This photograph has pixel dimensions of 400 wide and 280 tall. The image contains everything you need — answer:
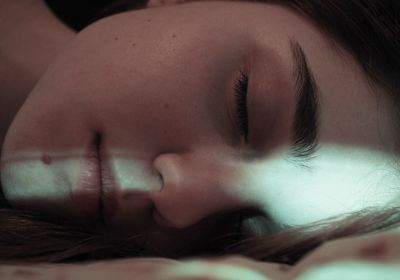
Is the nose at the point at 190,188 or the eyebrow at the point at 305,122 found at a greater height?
the eyebrow at the point at 305,122

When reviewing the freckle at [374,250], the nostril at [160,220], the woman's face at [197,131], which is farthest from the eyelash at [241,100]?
the freckle at [374,250]

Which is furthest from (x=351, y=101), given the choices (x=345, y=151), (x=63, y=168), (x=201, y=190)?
(x=63, y=168)

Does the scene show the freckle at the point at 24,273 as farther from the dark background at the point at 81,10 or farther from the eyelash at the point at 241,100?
the dark background at the point at 81,10

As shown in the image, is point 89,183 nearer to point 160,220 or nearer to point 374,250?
point 160,220

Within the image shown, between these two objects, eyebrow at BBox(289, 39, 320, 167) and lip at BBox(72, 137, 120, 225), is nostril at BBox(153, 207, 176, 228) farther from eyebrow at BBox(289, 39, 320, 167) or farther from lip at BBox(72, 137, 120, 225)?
eyebrow at BBox(289, 39, 320, 167)

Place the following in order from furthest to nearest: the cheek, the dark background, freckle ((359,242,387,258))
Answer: the dark background < the cheek < freckle ((359,242,387,258))

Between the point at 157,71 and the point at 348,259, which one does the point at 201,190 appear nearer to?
the point at 157,71

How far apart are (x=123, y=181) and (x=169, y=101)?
11 centimetres

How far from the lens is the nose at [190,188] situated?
0.47m

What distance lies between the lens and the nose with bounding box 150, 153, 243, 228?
47 centimetres

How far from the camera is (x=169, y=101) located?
18.9 inches

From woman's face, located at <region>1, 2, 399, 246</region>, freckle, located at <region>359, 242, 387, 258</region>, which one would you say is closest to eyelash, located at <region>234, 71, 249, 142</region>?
woman's face, located at <region>1, 2, 399, 246</region>


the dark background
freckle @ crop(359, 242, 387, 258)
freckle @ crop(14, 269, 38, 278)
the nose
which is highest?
the dark background

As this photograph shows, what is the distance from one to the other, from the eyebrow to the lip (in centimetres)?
22
